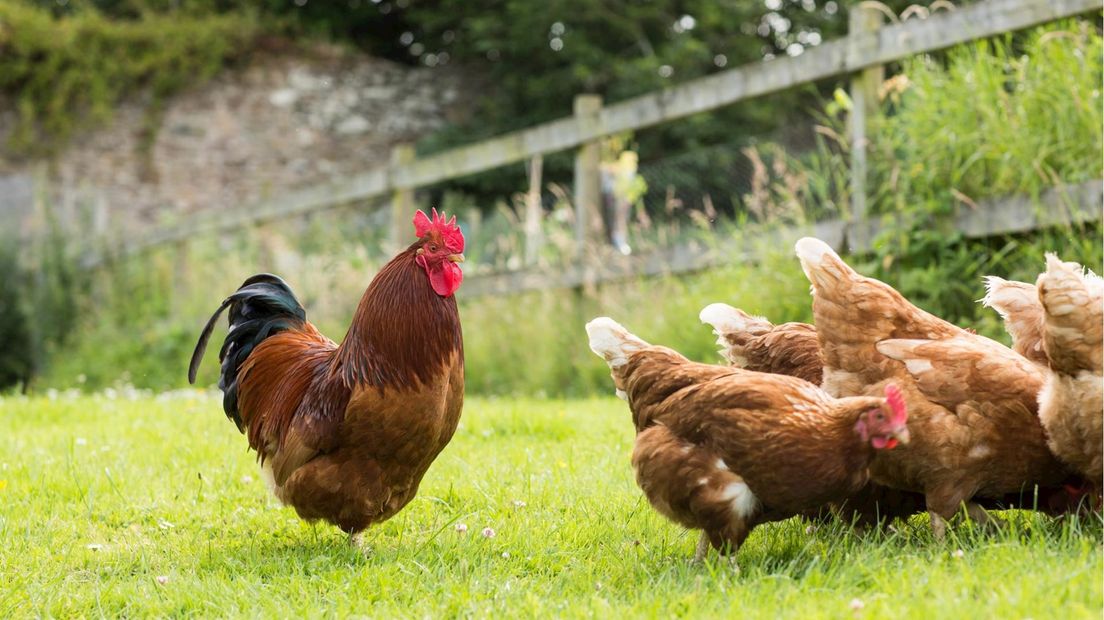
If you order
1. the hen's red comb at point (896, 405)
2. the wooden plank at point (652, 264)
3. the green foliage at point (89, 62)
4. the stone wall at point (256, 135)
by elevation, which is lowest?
the hen's red comb at point (896, 405)

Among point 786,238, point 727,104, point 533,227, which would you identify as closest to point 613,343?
point 786,238

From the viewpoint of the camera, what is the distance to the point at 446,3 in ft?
73.2

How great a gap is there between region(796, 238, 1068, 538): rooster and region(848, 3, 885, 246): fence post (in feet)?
9.71

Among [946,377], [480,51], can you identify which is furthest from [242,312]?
[480,51]

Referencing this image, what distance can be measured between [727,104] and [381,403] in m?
4.67

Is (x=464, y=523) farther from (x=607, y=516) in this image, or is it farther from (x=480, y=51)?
(x=480, y=51)

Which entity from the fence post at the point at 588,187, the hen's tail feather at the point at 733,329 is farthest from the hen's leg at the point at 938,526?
the fence post at the point at 588,187

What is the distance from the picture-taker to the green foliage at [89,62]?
18531 millimetres

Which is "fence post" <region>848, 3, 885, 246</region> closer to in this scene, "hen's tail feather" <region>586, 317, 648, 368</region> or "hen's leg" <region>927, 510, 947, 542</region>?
"hen's tail feather" <region>586, 317, 648, 368</region>

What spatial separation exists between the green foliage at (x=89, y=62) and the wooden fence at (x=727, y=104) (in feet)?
32.4

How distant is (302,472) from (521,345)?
520 centimetres

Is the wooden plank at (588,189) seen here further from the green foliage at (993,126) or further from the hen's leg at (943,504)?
the hen's leg at (943,504)

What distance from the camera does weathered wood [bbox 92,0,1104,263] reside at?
5.91 metres

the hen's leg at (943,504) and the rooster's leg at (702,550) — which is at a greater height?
the hen's leg at (943,504)
